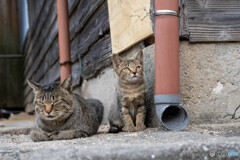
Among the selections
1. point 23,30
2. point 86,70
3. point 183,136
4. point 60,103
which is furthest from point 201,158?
point 23,30

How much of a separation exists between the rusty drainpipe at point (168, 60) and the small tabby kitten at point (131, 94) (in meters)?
0.37

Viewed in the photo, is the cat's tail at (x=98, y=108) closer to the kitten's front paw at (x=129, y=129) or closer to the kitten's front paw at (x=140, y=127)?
the kitten's front paw at (x=129, y=129)

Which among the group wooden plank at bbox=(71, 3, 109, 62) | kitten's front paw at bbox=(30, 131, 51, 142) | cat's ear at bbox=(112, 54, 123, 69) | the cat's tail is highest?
wooden plank at bbox=(71, 3, 109, 62)

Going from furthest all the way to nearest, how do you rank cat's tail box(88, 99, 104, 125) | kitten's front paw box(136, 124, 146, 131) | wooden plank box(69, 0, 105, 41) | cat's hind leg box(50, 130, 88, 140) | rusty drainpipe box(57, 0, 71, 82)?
rusty drainpipe box(57, 0, 71, 82), wooden plank box(69, 0, 105, 41), cat's tail box(88, 99, 104, 125), kitten's front paw box(136, 124, 146, 131), cat's hind leg box(50, 130, 88, 140)

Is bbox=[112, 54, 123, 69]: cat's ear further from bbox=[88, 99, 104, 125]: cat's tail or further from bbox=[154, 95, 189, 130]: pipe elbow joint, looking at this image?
bbox=[88, 99, 104, 125]: cat's tail

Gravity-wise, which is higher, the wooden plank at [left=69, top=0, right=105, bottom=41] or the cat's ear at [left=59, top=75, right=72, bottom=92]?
the wooden plank at [left=69, top=0, right=105, bottom=41]

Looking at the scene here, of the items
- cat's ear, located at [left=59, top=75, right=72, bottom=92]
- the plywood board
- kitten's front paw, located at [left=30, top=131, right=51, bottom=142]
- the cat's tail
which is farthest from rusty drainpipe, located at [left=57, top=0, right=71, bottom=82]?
kitten's front paw, located at [left=30, top=131, right=51, bottom=142]

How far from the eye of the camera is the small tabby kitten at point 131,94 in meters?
2.64

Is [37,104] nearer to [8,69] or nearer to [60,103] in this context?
[60,103]

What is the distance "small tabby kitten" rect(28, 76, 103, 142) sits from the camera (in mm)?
2504

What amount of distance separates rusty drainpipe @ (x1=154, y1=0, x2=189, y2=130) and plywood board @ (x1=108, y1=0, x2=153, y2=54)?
0.33 metres

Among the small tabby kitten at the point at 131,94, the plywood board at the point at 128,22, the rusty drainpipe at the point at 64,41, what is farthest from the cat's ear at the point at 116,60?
the rusty drainpipe at the point at 64,41

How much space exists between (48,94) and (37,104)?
5.8 inches

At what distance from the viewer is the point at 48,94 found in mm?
2582
